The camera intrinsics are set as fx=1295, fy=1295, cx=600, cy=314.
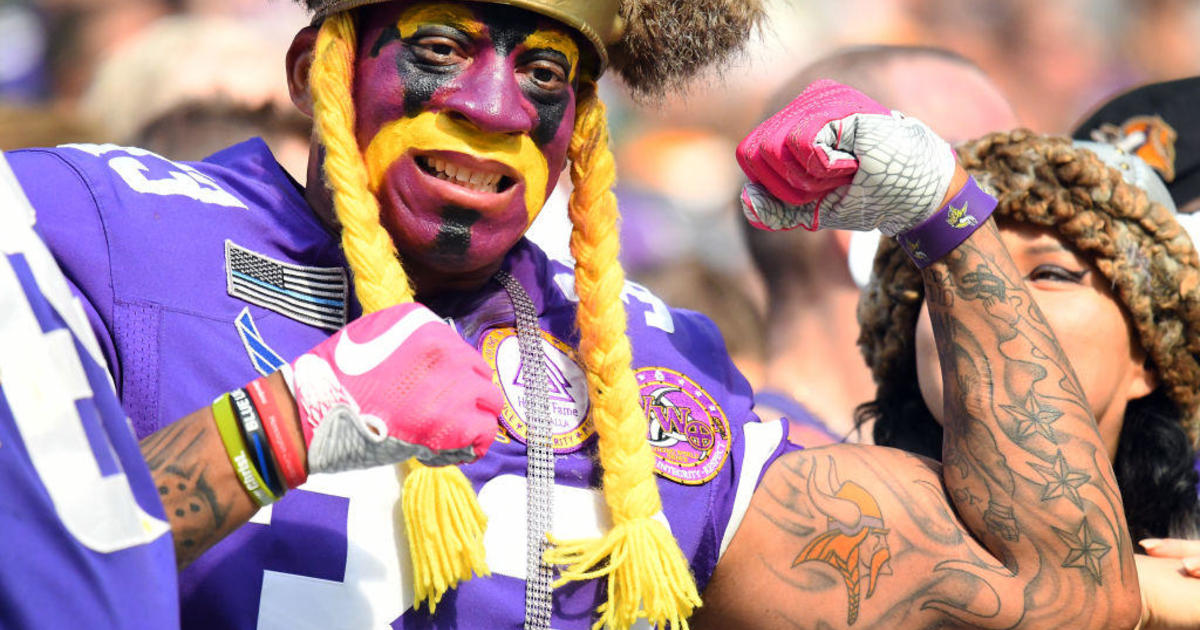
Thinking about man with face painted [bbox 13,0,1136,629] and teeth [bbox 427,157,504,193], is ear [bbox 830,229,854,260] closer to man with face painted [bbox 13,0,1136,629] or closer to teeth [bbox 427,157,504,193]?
man with face painted [bbox 13,0,1136,629]

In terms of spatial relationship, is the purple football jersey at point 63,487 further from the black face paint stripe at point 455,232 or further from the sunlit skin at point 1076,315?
the sunlit skin at point 1076,315

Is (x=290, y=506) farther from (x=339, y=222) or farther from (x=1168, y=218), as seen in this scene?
(x=1168, y=218)

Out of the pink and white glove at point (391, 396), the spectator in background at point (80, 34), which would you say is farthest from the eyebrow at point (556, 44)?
the spectator in background at point (80, 34)

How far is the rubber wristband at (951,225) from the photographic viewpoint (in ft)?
7.51

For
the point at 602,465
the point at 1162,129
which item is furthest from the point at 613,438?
the point at 1162,129

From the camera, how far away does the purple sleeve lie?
1.83m

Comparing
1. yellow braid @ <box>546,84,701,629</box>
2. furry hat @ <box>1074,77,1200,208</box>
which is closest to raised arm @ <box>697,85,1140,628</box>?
yellow braid @ <box>546,84,701,629</box>

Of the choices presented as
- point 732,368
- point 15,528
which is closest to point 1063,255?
point 732,368

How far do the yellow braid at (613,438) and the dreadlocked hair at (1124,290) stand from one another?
97 centimetres

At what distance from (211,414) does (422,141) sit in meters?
0.63

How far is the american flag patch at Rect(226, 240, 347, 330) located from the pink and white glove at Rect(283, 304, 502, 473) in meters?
0.37

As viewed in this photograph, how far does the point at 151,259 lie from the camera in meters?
1.91

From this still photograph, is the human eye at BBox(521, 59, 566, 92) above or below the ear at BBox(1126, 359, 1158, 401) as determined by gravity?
above

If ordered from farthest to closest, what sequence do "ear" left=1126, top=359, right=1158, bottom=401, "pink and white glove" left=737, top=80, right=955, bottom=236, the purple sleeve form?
"ear" left=1126, top=359, right=1158, bottom=401 < "pink and white glove" left=737, top=80, right=955, bottom=236 < the purple sleeve
